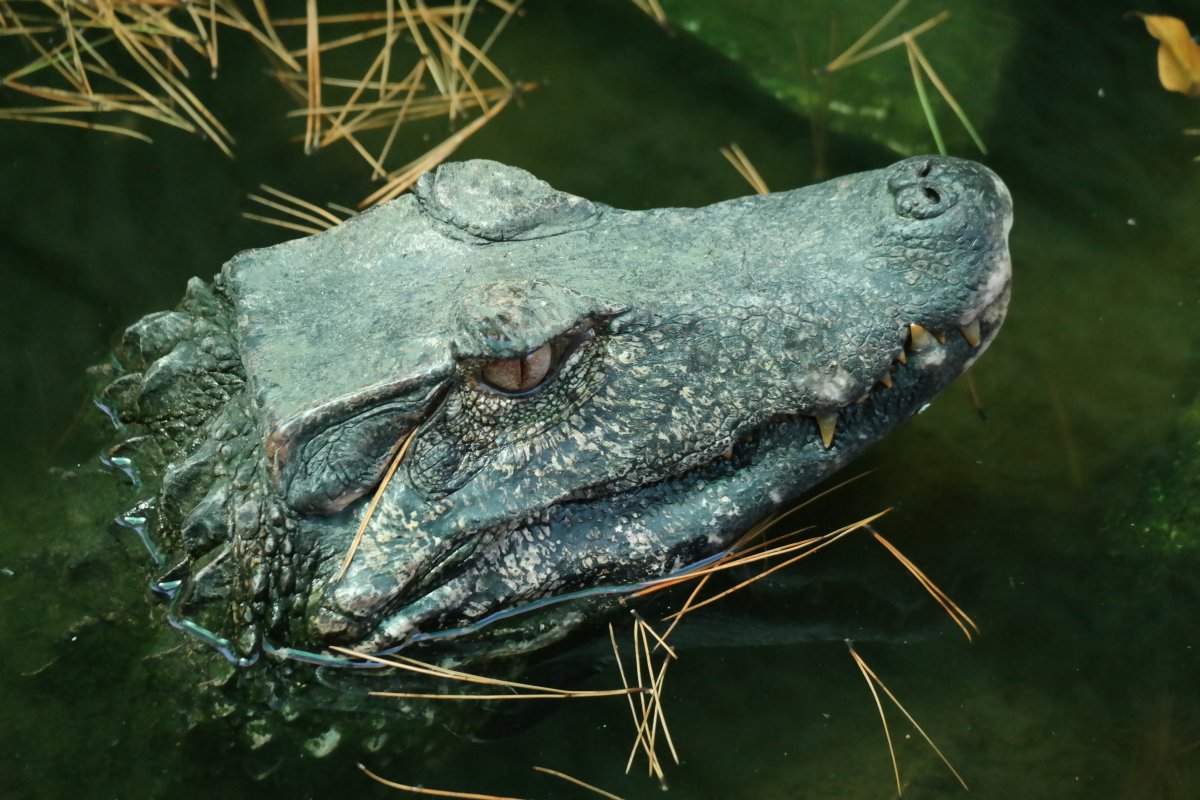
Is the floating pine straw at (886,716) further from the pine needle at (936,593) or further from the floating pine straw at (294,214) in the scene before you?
the floating pine straw at (294,214)

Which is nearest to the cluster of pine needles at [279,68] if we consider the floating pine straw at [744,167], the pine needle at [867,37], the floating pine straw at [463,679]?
the floating pine straw at [744,167]

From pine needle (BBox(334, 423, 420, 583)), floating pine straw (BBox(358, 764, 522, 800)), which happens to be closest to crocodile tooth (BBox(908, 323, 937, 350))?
pine needle (BBox(334, 423, 420, 583))

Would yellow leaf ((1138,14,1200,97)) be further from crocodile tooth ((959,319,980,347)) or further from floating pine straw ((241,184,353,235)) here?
floating pine straw ((241,184,353,235))

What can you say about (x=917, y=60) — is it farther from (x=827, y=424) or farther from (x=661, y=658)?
(x=661, y=658)

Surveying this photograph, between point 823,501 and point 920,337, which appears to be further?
point 823,501

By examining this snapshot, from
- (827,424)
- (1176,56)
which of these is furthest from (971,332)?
(1176,56)
